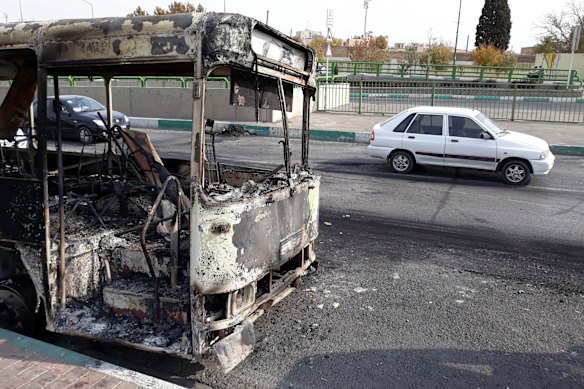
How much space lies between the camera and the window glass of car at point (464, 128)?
11.4 meters

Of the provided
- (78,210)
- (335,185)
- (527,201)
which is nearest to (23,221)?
A: (78,210)

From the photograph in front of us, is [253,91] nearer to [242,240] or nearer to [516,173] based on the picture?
[242,240]

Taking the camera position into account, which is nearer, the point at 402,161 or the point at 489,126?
the point at 489,126

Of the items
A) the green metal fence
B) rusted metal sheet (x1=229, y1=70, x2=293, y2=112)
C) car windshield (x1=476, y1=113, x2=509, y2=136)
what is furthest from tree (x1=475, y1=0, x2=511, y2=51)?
rusted metal sheet (x1=229, y1=70, x2=293, y2=112)

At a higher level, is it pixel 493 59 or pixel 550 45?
pixel 550 45

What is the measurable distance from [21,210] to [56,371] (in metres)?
1.22

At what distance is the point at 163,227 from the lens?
4.59 m

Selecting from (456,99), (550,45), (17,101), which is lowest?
(17,101)

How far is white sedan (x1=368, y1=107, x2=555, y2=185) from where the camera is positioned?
11.0m

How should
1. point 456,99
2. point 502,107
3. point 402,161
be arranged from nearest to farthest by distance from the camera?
point 402,161, point 502,107, point 456,99

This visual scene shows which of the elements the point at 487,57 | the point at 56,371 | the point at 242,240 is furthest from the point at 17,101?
the point at 487,57

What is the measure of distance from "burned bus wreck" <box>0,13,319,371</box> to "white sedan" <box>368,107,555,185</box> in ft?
24.5

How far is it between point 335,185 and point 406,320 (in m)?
5.96

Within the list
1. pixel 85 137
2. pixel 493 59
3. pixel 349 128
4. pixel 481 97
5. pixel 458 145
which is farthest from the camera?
pixel 493 59
